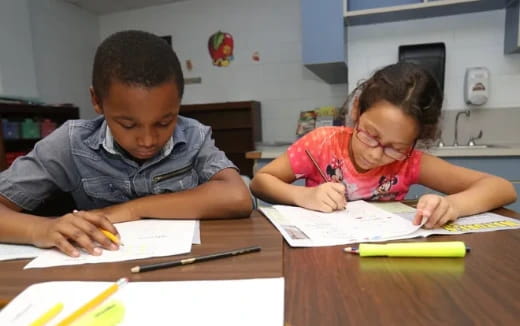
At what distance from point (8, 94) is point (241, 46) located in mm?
1737

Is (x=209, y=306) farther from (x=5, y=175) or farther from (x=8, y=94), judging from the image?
(x=8, y=94)

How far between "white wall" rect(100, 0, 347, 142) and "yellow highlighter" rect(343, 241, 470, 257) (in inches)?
92.1

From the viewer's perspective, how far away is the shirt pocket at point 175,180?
921mm

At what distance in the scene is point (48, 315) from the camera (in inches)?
14.9

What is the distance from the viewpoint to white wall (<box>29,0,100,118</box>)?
288 cm

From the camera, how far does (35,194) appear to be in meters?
0.83

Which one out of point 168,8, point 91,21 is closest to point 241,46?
point 168,8

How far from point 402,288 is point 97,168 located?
29.4 inches

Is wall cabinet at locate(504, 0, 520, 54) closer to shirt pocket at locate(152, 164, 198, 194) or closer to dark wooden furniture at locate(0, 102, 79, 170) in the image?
shirt pocket at locate(152, 164, 198, 194)

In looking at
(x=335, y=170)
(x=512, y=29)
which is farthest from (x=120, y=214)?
(x=512, y=29)

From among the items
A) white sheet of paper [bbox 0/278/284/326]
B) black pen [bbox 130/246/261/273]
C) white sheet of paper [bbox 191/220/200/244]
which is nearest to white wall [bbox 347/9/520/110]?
white sheet of paper [bbox 191/220/200/244]

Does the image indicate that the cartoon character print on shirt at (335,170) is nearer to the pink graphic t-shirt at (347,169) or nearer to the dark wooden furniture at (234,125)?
the pink graphic t-shirt at (347,169)

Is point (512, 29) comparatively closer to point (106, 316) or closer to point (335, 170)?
point (335, 170)

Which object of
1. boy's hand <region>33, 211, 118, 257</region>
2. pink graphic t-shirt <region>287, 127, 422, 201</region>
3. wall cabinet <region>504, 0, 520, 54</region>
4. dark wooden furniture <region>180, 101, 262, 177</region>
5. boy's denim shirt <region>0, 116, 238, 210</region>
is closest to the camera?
boy's hand <region>33, 211, 118, 257</region>
